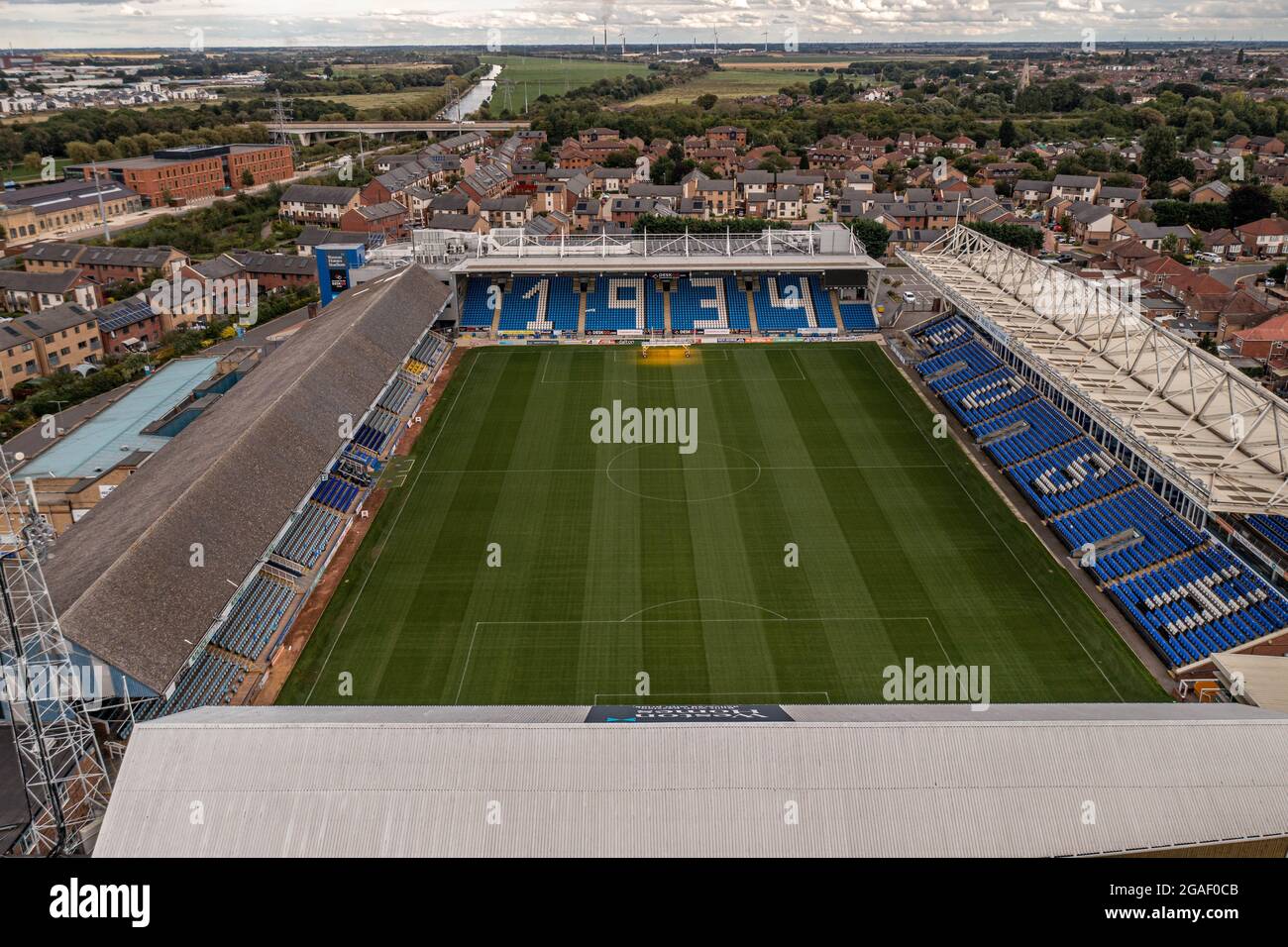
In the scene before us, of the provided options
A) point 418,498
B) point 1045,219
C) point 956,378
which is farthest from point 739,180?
point 418,498

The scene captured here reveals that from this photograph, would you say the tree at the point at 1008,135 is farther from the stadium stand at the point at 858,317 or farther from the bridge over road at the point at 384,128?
the stadium stand at the point at 858,317

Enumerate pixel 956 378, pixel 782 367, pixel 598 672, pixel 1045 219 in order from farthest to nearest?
pixel 1045 219 < pixel 782 367 < pixel 956 378 < pixel 598 672

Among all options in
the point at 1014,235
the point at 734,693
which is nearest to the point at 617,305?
the point at 734,693

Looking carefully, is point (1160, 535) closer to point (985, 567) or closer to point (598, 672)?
point (985, 567)

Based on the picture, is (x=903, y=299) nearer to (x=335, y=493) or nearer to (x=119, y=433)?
(x=335, y=493)

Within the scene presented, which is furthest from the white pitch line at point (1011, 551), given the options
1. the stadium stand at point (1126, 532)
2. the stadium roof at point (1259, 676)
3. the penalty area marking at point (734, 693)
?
the penalty area marking at point (734, 693)

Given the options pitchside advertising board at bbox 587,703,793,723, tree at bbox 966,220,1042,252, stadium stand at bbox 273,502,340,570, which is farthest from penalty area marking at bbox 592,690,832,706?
tree at bbox 966,220,1042,252
